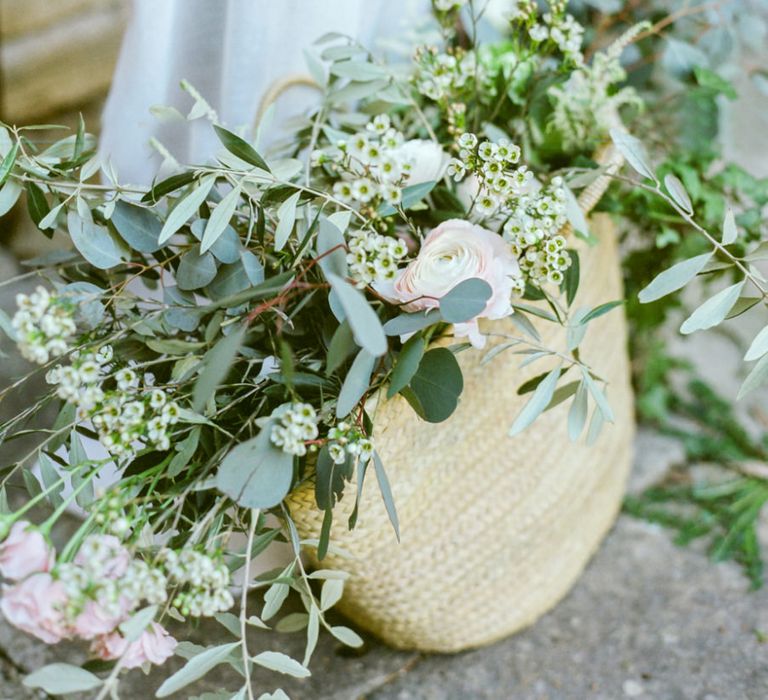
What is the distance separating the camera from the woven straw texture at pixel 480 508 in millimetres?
780

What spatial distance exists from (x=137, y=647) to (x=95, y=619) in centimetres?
6

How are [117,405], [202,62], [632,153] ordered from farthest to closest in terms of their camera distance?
Result: [202,62]
[632,153]
[117,405]

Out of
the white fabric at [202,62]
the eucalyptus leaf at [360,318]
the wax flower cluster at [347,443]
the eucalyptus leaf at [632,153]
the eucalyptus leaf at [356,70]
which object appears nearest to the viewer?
the eucalyptus leaf at [360,318]

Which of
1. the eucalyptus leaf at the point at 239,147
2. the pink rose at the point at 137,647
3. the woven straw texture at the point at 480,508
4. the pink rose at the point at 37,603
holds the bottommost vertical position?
the woven straw texture at the point at 480,508

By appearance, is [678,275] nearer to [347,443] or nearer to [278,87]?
[347,443]

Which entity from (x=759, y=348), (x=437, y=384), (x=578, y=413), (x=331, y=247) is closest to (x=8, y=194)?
(x=331, y=247)

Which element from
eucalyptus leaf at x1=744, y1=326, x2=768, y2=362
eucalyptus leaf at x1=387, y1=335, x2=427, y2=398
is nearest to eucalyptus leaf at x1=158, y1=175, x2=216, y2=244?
eucalyptus leaf at x1=387, y1=335, x2=427, y2=398

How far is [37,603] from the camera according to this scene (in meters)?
0.50

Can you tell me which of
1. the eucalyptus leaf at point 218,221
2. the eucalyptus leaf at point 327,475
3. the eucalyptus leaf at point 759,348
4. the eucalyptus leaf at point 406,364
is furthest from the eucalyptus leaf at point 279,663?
the eucalyptus leaf at point 759,348

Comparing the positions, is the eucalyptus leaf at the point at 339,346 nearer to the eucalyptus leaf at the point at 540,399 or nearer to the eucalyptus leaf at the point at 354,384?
the eucalyptus leaf at the point at 354,384

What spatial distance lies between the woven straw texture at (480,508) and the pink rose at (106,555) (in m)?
0.20

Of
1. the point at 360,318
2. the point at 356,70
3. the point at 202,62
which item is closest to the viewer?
the point at 360,318

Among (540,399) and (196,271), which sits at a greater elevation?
(196,271)

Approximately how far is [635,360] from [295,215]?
3.03ft
